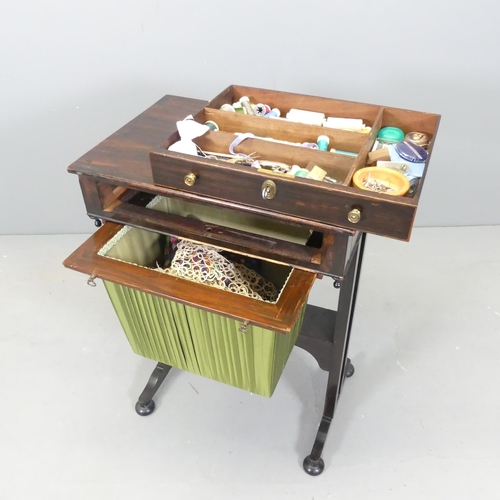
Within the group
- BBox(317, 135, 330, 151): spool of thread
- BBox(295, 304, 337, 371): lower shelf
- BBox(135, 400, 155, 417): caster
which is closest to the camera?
BBox(317, 135, 330, 151): spool of thread

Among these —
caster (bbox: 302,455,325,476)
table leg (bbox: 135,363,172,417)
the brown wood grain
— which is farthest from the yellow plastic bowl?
table leg (bbox: 135,363,172,417)

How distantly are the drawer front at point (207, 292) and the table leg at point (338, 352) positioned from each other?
0.65 ft

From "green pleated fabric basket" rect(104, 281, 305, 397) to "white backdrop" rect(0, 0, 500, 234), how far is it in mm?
981

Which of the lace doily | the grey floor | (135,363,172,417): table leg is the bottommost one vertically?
the grey floor

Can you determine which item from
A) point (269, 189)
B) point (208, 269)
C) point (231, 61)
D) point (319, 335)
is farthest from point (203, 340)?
point (231, 61)

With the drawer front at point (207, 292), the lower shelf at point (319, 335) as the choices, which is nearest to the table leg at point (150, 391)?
the lower shelf at point (319, 335)

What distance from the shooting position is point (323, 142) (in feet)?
3.30

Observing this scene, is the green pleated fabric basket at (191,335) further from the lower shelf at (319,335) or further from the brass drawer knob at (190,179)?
the brass drawer knob at (190,179)

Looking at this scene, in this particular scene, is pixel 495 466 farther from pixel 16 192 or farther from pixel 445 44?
pixel 16 192

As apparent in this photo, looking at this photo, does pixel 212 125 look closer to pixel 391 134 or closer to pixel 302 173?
pixel 302 173

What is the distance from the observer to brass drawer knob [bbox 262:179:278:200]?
0.85 m

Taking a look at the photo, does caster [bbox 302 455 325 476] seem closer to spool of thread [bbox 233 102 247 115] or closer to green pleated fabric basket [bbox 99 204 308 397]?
green pleated fabric basket [bbox 99 204 308 397]

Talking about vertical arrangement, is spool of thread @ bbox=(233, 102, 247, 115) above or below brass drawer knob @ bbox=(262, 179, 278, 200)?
above

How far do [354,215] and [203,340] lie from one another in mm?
525
